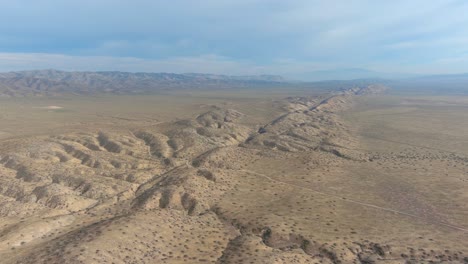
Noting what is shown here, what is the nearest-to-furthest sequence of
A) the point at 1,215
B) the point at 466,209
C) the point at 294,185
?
the point at 1,215
the point at 466,209
the point at 294,185

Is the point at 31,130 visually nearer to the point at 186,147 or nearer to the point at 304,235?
the point at 186,147

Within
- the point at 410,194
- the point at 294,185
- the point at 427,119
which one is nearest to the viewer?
the point at 410,194

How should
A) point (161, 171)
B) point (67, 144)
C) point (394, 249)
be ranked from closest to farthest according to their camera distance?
point (394, 249)
point (161, 171)
point (67, 144)

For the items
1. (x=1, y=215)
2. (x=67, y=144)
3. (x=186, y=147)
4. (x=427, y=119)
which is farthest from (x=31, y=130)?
(x=427, y=119)

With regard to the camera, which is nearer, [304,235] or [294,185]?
[304,235]

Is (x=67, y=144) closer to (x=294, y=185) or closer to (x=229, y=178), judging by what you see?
(x=229, y=178)

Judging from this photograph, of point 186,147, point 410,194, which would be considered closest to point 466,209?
point 410,194
